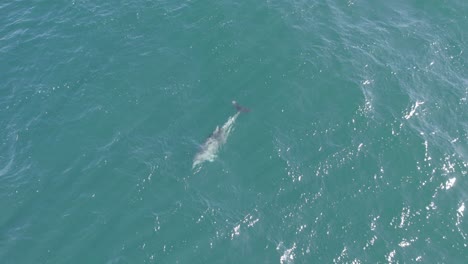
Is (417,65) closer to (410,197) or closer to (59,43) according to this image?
(410,197)

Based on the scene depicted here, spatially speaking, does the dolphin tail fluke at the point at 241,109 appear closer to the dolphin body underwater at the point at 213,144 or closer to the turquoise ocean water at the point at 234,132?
the dolphin body underwater at the point at 213,144

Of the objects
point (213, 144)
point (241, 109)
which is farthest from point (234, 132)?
point (241, 109)

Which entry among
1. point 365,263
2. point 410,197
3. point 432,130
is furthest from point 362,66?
point 365,263

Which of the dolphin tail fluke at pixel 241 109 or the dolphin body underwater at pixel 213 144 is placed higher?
the dolphin tail fluke at pixel 241 109

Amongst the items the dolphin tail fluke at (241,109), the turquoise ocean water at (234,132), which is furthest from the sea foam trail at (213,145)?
the dolphin tail fluke at (241,109)

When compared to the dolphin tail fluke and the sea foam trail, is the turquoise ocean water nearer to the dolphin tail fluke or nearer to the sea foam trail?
the sea foam trail

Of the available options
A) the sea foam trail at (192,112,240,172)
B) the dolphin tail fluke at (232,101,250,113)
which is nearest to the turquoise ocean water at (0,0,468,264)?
the sea foam trail at (192,112,240,172)
